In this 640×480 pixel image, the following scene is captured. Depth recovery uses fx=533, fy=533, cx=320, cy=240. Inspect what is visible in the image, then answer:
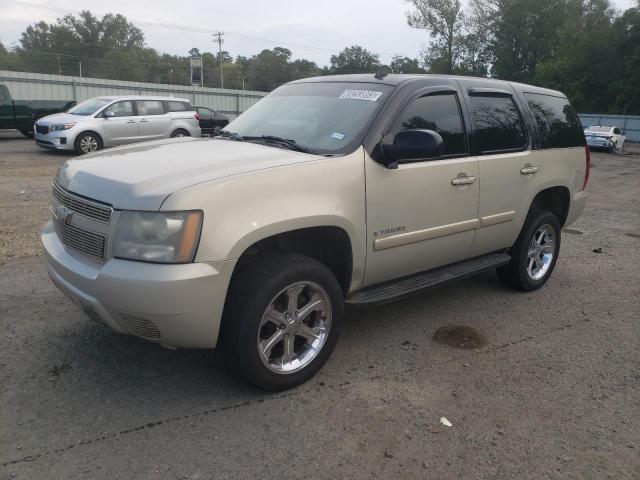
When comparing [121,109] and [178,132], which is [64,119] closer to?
[121,109]

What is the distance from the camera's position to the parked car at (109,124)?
13844 millimetres

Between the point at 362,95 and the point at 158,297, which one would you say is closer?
the point at 158,297

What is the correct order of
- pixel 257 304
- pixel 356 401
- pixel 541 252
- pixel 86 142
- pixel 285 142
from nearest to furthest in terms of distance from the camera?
pixel 257 304 → pixel 356 401 → pixel 285 142 → pixel 541 252 → pixel 86 142

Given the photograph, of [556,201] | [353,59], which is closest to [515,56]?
[353,59]

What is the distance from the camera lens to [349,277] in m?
3.46

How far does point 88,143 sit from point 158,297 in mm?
12925

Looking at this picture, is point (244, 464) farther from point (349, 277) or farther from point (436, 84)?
point (436, 84)

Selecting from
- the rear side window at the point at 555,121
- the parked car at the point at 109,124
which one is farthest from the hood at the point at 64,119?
the rear side window at the point at 555,121

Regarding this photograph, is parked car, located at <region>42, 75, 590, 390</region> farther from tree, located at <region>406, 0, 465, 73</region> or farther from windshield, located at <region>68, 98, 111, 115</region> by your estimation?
tree, located at <region>406, 0, 465, 73</region>

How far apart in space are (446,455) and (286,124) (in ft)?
7.91

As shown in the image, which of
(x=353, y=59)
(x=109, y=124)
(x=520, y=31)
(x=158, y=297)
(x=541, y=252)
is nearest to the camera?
(x=158, y=297)

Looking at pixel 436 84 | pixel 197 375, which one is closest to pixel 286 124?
pixel 436 84

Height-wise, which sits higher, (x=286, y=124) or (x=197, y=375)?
(x=286, y=124)

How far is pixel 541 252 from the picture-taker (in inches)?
208
